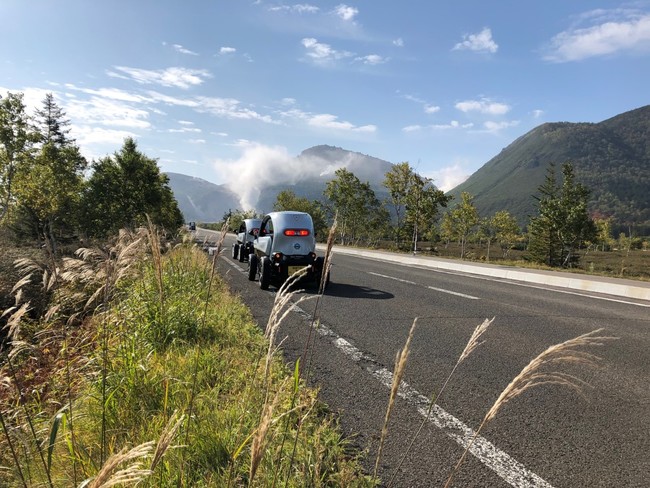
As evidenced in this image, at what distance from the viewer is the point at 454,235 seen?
215 feet

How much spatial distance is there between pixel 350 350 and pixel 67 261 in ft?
11.4

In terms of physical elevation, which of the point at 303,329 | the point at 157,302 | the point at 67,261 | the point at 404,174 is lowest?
the point at 303,329

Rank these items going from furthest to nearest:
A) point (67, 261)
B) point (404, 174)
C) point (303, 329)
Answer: point (404, 174), point (303, 329), point (67, 261)

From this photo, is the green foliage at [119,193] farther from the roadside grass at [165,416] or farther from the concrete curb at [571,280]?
the roadside grass at [165,416]

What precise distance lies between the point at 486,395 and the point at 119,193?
39882 mm

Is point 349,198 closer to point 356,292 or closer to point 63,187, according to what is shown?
point 63,187

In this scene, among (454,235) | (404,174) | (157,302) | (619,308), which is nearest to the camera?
(157,302)

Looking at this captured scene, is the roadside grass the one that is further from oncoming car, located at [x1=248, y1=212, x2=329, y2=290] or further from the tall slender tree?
the tall slender tree

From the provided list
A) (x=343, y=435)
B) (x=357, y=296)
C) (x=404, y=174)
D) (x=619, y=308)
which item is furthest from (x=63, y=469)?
(x=404, y=174)

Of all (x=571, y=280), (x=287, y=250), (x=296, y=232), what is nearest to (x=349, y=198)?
(x=571, y=280)

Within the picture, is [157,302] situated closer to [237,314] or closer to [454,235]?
[237,314]

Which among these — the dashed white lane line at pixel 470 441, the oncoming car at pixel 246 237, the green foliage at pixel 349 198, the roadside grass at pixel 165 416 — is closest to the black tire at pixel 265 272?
the roadside grass at pixel 165 416

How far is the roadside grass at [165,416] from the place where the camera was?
163 centimetres

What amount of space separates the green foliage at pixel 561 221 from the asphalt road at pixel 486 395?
44.3 m
